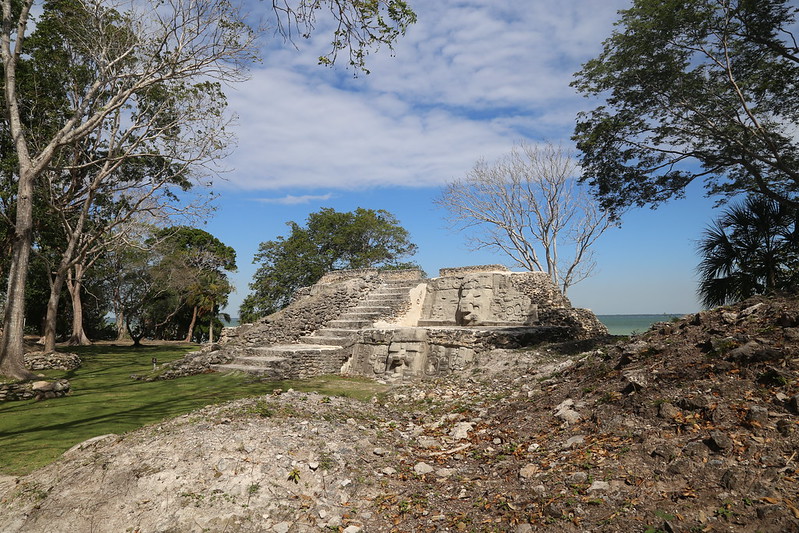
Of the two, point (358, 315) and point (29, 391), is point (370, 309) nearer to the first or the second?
→ point (358, 315)

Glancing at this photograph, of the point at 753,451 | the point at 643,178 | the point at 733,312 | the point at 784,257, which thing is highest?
the point at 643,178

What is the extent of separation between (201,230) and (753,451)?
33026 mm

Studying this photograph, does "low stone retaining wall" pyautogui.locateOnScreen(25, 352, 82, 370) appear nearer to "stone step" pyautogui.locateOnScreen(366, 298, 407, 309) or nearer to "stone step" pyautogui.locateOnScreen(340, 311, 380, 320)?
"stone step" pyautogui.locateOnScreen(340, 311, 380, 320)

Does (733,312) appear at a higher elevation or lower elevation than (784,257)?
lower

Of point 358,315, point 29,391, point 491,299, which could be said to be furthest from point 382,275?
point 29,391

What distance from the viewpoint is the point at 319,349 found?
12.0 m

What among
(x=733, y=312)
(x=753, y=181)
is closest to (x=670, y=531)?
(x=733, y=312)

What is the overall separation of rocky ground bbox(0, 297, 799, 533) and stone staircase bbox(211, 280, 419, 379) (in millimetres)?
5607

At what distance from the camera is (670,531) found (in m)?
2.66

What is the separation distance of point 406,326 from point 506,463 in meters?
10.4

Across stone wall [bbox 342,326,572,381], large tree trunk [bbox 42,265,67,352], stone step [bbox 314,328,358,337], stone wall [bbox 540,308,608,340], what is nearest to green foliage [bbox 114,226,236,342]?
large tree trunk [bbox 42,265,67,352]

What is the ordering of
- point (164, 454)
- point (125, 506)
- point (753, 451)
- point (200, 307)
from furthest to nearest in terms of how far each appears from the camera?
point (200, 307) < point (164, 454) < point (125, 506) < point (753, 451)

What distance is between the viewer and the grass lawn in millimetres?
5359

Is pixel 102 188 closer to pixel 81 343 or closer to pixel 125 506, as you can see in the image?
pixel 81 343
